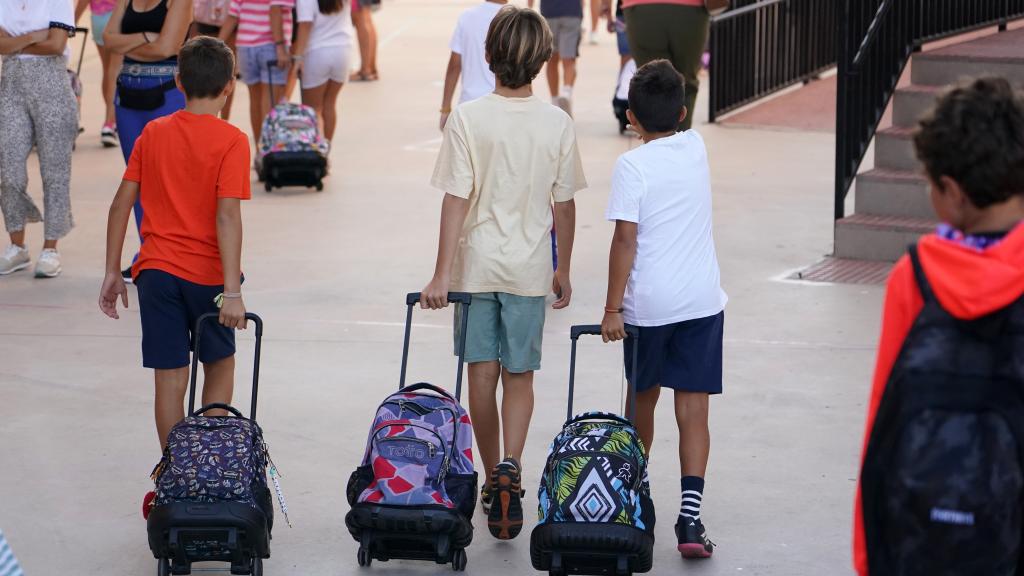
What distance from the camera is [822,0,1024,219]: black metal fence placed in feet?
27.5

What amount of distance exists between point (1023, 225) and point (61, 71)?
19.8 feet

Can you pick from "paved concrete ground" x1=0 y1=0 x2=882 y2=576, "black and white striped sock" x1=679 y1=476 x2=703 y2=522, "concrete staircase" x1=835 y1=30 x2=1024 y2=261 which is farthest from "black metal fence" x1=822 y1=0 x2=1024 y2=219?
"black and white striped sock" x1=679 y1=476 x2=703 y2=522

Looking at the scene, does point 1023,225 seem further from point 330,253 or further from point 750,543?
point 330,253

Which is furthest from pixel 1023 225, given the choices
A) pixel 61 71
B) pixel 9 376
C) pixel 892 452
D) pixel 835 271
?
pixel 61 71

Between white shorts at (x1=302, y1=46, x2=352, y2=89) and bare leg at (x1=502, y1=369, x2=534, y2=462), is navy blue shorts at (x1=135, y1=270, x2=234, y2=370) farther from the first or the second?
white shorts at (x1=302, y1=46, x2=352, y2=89)

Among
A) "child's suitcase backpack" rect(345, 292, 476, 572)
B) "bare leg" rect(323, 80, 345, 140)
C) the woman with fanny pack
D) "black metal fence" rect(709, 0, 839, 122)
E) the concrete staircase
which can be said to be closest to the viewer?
"child's suitcase backpack" rect(345, 292, 476, 572)

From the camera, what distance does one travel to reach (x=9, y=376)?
634 centimetres

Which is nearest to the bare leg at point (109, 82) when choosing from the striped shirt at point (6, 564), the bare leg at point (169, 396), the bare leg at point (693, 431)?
the bare leg at point (169, 396)

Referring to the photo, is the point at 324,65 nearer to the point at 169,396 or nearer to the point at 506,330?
the point at 169,396

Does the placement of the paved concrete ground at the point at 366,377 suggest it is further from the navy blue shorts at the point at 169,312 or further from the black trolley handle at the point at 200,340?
the navy blue shorts at the point at 169,312

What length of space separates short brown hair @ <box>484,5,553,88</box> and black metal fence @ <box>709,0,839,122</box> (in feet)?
27.8

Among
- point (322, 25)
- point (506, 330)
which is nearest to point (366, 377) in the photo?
point (506, 330)

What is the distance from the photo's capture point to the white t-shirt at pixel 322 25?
34.5 feet

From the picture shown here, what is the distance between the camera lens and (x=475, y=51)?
26.0 ft
